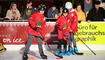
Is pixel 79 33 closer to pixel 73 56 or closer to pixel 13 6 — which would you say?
pixel 73 56

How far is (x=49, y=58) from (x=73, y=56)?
35.5 inches

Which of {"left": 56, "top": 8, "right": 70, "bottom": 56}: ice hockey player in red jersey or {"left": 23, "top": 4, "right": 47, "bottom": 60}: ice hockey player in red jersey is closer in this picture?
{"left": 23, "top": 4, "right": 47, "bottom": 60}: ice hockey player in red jersey

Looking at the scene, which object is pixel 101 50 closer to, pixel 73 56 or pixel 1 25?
pixel 73 56

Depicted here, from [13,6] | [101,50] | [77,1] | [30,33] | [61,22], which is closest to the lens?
[30,33]

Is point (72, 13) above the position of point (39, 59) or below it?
above

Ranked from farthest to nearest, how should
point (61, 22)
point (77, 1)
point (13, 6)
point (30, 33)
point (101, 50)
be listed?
point (77, 1), point (13, 6), point (101, 50), point (61, 22), point (30, 33)

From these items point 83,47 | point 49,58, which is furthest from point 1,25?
point 83,47

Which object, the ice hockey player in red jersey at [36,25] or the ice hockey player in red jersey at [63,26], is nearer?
the ice hockey player in red jersey at [36,25]

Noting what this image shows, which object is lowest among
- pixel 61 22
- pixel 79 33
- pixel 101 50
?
pixel 101 50

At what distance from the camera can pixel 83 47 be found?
8695 mm

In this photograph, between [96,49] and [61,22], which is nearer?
[61,22]

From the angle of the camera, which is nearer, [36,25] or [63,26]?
[36,25]

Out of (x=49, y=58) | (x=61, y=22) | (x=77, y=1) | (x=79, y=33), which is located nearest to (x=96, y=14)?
(x=79, y=33)

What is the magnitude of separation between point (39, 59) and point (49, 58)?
36 cm
